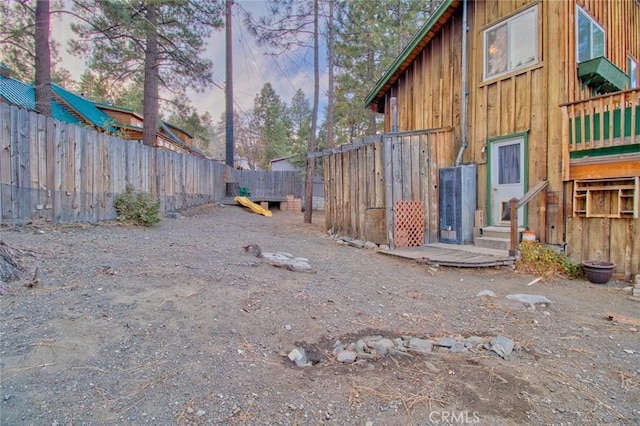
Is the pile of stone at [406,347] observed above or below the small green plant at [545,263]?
below

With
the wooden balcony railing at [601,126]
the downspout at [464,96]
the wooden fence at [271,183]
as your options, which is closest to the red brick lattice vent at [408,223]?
the downspout at [464,96]

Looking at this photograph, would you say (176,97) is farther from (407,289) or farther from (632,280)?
(632,280)

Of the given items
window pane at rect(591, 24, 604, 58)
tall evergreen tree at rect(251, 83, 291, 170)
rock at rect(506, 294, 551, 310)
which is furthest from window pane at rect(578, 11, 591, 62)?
tall evergreen tree at rect(251, 83, 291, 170)

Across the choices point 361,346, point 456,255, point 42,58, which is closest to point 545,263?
point 456,255

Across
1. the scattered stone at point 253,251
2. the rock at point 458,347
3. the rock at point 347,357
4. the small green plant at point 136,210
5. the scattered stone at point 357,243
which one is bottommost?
the rock at point 458,347

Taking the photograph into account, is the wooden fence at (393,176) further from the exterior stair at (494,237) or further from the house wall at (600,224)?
the house wall at (600,224)

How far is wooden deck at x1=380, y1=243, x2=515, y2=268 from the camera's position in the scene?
5.86 metres

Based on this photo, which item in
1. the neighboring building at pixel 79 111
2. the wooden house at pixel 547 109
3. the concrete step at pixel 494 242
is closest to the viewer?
the wooden house at pixel 547 109

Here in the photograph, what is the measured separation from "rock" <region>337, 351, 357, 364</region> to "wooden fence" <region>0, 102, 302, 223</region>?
5733 mm

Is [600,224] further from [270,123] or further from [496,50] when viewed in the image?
[270,123]

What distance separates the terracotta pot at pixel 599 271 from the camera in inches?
204

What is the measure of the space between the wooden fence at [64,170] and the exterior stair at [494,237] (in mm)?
8287

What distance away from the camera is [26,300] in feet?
9.26

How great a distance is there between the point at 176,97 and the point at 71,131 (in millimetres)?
8474
